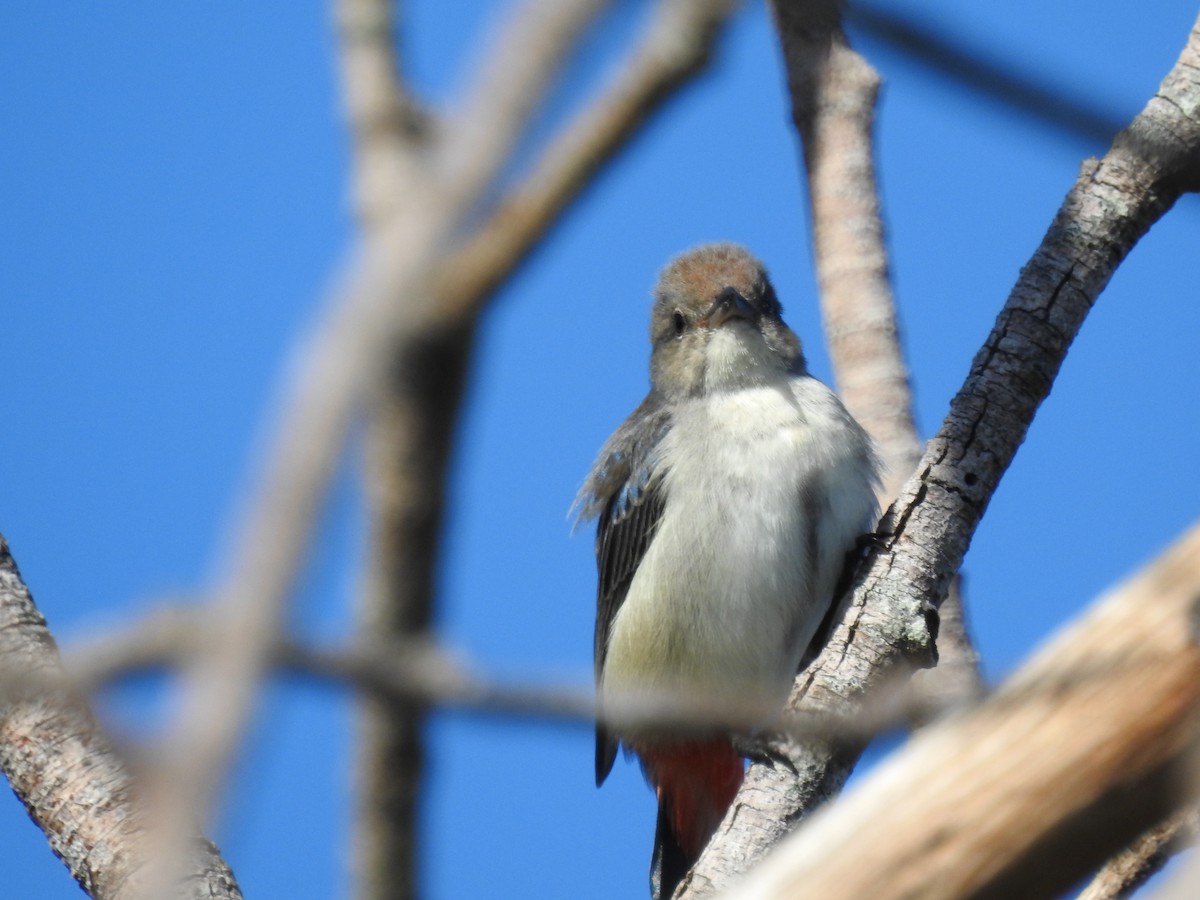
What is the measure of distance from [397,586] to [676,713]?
0.76m

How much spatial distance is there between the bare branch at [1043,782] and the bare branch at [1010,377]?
8.70 feet

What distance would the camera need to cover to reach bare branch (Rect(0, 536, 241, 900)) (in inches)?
192

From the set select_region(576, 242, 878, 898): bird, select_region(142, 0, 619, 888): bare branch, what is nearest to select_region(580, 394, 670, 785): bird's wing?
select_region(576, 242, 878, 898): bird

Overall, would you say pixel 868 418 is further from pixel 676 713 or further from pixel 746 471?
pixel 676 713

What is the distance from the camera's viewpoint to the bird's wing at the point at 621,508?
22.4 ft

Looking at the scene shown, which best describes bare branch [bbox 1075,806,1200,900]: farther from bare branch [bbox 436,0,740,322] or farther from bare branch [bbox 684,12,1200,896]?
bare branch [bbox 436,0,740,322]

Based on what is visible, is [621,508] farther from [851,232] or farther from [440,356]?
[440,356]

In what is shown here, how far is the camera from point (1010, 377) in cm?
526

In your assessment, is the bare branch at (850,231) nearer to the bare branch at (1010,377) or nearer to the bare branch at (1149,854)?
the bare branch at (1010,377)

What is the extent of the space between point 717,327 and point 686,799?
2.39 metres

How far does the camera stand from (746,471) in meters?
6.48

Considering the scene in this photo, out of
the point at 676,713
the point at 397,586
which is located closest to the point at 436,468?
the point at 397,586

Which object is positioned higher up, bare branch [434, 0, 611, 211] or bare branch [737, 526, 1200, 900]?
bare branch [434, 0, 611, 211]

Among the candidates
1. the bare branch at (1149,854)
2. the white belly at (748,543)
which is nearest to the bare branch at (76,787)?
the white belly at (748,543)
